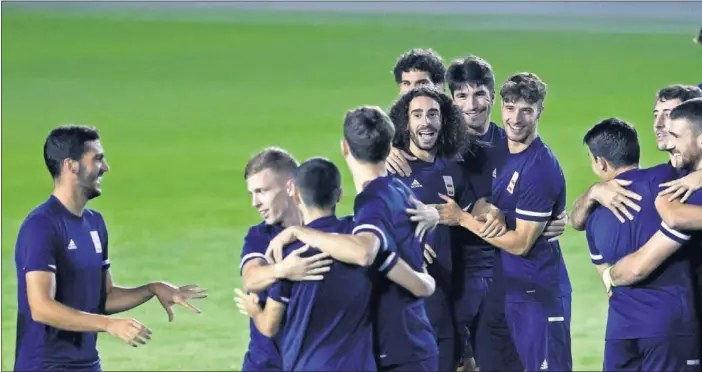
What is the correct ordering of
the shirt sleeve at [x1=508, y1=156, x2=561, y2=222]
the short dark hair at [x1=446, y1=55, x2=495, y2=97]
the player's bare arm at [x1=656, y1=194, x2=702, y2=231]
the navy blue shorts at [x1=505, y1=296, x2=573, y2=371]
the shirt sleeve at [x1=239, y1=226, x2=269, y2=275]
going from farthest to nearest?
the short dark hair at [x1=446, y1=55, x2=495, y2=97], the navy blue shorts at [x1=505, y1=296, x2=573, y2=371], the shirt sleeve at [x1=508, y1=156, x2=561, y2=222], the player's bare arm at [x1=656, y1=194, x2=702, y2=231], the shirt sleeve at [x1=239, y1=226, x2=269, y2=275]

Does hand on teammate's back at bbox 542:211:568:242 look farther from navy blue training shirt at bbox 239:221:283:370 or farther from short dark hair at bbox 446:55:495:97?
navy blue training shirt at bbox 239:221:283:370

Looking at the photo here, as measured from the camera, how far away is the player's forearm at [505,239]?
21.9 feet

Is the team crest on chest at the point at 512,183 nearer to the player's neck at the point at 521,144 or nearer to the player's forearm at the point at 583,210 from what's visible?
the player's neck at the point at 521,144

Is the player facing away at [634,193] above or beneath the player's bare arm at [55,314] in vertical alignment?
above

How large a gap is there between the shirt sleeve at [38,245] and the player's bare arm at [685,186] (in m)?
2.48

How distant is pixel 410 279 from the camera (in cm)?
537

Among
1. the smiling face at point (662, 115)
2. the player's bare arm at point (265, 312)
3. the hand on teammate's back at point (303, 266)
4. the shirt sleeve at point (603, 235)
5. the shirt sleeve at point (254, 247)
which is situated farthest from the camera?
the smiling face at point (662, 115)

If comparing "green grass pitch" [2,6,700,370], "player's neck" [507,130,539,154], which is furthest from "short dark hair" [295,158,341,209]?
"green grass pitch" [2,6,700,370]

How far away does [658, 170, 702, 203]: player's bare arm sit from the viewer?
5.60 meters

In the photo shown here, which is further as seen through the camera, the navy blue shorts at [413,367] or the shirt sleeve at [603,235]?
the shirt sleeve at [603,235]

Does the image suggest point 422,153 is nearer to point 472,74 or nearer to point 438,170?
point 438,170

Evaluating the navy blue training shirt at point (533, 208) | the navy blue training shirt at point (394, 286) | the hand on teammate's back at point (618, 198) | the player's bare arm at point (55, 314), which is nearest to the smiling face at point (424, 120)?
the navy blue training shirt at point (533, 208)

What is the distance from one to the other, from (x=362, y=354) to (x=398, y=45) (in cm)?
1771

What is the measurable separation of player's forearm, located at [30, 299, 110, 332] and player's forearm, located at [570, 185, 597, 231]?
6.78 feet
